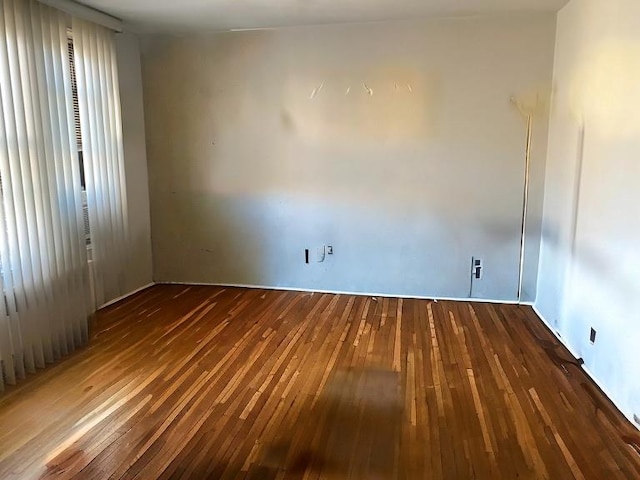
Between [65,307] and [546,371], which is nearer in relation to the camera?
[546,371]

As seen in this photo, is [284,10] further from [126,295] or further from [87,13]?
[126,295]

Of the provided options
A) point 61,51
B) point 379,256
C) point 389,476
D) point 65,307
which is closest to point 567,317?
point 379,256

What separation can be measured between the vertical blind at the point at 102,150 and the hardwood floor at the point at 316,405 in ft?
1.78

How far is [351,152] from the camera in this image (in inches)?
172

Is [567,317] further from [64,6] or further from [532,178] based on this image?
[64,6]

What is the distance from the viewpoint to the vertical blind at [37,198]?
2861 mm

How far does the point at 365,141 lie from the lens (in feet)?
14.2

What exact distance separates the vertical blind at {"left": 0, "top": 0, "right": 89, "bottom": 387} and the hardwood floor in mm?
249

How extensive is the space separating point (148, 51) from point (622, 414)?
15.0 ft

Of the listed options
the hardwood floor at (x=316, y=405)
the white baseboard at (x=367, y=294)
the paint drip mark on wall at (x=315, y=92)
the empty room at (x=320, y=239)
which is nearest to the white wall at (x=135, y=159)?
the empty room at (x=320, y=239)

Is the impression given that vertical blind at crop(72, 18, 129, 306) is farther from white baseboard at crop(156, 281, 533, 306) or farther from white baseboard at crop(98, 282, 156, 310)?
white baseboard at crop(156, 281, 533, 306)

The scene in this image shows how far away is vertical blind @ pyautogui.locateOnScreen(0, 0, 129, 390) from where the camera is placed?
113 inches

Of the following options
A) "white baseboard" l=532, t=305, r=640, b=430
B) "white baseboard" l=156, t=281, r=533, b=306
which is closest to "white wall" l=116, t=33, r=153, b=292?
"white baseboard" l=156, t=281, r=533, b=306

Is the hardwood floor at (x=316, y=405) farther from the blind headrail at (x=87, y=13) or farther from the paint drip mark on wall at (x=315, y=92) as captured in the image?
the blind headrail at (x=87, y=13)
